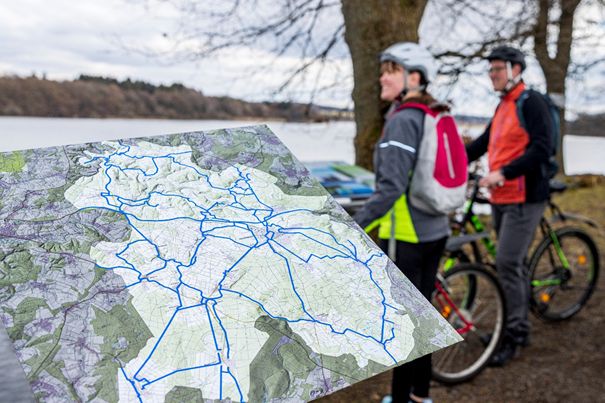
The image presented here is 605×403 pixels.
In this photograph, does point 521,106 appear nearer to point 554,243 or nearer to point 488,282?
point 488,282

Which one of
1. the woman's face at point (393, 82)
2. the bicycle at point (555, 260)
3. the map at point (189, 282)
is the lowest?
the bicycle at point (555, 260)

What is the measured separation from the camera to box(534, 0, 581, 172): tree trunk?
677 cm

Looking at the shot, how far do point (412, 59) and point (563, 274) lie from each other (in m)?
2.73

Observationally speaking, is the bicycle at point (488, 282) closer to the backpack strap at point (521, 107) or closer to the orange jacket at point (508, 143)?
the orange jacket at point (508, 143)

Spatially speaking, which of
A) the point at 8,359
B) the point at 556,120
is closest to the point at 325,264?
the point at 8,359

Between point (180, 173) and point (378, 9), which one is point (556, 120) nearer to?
point (378, 9)

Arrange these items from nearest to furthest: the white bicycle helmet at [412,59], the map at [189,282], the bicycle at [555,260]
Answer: the map at [189,282] < the white bicycle helmet at [412,59] < the bicycle at [555,260]

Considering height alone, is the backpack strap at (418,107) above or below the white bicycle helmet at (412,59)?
below

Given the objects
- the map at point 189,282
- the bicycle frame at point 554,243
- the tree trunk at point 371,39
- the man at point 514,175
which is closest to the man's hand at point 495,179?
the man at point 514,175

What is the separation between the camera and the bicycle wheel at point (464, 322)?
11.4ft

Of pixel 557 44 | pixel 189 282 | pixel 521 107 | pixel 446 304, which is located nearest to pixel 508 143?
pixel 521 107

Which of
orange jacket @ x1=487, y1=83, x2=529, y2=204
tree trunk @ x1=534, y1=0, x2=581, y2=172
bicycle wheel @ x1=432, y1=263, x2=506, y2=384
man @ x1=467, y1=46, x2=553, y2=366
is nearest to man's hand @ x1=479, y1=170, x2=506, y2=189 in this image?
man @ x1=467, y1=46, x2=553, y2=366

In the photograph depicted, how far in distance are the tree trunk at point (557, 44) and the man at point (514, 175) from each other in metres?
0.98

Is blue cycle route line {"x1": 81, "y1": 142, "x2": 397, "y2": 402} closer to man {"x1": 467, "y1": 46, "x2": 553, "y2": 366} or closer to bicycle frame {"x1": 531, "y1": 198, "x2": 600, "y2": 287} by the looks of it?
man {"x1": 467, "y1": 46, "x2": 553, "y2": 366}
